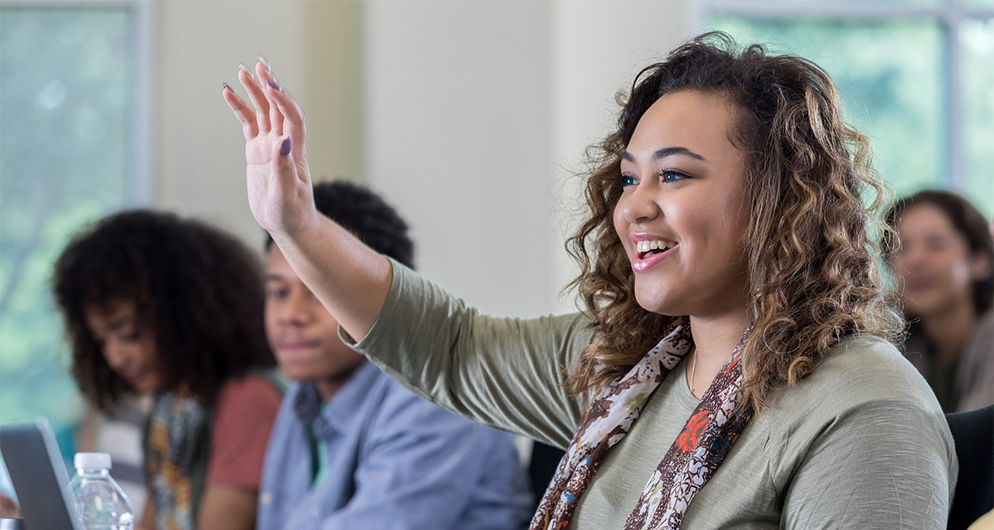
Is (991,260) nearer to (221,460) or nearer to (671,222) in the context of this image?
(671,222)

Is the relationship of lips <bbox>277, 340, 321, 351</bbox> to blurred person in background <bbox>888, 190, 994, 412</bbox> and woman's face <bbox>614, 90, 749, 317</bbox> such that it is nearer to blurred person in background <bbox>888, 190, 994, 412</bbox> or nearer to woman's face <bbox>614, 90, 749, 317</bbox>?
woman's face <bbox>614, 90, 749, 317</bbox>

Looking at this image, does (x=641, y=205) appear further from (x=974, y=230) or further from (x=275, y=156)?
(x=974, y=230)

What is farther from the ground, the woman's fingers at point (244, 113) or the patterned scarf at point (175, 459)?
the woman's fingers at point (244, 113)

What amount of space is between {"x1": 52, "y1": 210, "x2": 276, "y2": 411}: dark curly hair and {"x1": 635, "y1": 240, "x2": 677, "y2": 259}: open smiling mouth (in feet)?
5.18

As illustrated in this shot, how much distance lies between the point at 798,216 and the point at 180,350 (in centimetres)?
183

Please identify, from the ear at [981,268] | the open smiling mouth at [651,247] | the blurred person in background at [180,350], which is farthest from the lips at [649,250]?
the ear at [981,268]

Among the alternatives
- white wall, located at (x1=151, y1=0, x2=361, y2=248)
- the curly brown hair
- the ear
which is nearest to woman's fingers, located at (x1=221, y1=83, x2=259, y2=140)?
the curly brown hair

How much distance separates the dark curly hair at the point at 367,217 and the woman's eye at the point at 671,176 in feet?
3.05

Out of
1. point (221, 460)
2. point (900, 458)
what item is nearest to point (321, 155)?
point (221, 460)

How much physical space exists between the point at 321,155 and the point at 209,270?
63cm

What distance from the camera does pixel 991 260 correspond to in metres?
2.75

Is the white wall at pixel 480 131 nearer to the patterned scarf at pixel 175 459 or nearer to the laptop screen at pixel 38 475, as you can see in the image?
the patterned scarf at pixel 175 459

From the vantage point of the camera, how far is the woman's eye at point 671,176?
1099mm

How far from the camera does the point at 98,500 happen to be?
1.35 meters
